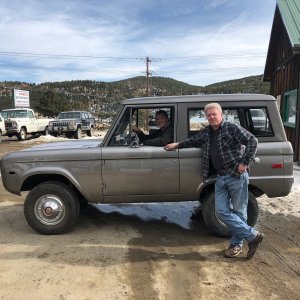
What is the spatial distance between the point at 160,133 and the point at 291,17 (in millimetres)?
10292

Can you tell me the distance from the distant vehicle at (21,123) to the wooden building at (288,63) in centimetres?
1516

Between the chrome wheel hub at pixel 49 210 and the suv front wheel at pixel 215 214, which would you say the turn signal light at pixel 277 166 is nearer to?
the suv front wheel at pixel 215 214

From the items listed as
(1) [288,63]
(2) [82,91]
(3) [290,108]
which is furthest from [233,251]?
(2) [82,91]

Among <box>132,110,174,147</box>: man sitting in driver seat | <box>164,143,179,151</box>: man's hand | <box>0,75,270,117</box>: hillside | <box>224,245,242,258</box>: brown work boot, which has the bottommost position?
<box>224,245,242,258</box>: brown work boot

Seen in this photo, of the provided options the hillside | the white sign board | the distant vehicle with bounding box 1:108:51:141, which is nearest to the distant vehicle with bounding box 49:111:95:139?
the distant vehicle with bounding box 1:108:51:141

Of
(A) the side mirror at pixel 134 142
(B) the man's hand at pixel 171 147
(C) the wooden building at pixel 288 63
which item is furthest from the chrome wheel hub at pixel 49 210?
(C) the wooden building at pixel 288 63

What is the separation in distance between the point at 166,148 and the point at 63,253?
181 centimetres

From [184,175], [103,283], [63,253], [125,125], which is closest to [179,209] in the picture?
[184,175]

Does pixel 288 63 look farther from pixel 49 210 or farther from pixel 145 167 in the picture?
pixel 49 210

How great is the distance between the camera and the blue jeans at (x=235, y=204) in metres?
4.45

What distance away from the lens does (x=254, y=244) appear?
4.50 metres

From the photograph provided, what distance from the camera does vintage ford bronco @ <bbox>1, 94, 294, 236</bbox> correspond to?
523cm

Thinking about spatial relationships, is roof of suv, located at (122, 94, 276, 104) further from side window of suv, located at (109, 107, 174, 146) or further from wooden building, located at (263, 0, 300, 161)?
wooden building, located at (263, 0, 300, 161)

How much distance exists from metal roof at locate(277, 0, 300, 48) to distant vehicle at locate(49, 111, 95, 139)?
48.6 ft
